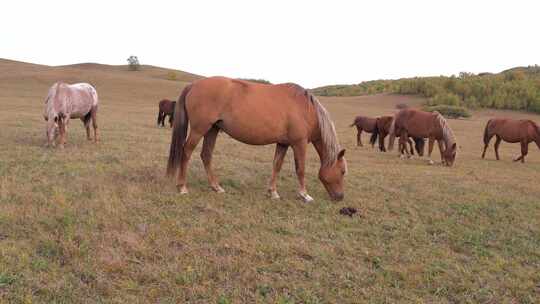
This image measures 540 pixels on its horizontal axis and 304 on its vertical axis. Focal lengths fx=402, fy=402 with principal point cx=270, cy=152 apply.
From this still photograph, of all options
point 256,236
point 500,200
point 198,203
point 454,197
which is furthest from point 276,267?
point 500,200

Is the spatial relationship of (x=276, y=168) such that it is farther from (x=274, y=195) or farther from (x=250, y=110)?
(x=250, y=110)

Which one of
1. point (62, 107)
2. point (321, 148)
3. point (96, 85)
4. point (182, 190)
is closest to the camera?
point (182, 190)

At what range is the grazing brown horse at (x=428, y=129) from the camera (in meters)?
12.8

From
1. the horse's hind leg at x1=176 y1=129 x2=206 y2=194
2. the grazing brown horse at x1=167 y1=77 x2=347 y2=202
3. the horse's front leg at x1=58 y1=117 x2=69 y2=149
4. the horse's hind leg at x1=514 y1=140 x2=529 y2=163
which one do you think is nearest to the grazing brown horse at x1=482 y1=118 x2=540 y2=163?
the horse's hind leg at x1=514 y1=140 x2=529 y2=163

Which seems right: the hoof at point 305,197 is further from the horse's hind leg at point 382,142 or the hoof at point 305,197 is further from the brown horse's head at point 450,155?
the horse's hind leg at point 382,142

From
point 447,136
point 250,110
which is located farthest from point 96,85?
point 250,110

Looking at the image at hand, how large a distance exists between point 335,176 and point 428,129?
8.12 m

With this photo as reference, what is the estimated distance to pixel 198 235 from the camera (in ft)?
16.1

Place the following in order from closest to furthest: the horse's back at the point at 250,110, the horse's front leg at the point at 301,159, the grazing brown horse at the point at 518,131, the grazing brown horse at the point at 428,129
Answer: the horse's back at the point at 250,110 → the horse's front leg at the point at 301,159 → the grazing brown horse at the point at 428,129 → the grazing brown horse at the point at 518,131

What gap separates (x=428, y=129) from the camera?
1370 centimetres

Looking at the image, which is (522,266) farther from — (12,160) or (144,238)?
(12,160)

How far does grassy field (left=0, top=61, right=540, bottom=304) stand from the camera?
12.7ft

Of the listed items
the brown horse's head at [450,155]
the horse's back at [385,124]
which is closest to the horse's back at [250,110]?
the brown horse's head at [450,155]

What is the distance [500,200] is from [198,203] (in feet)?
19.2
